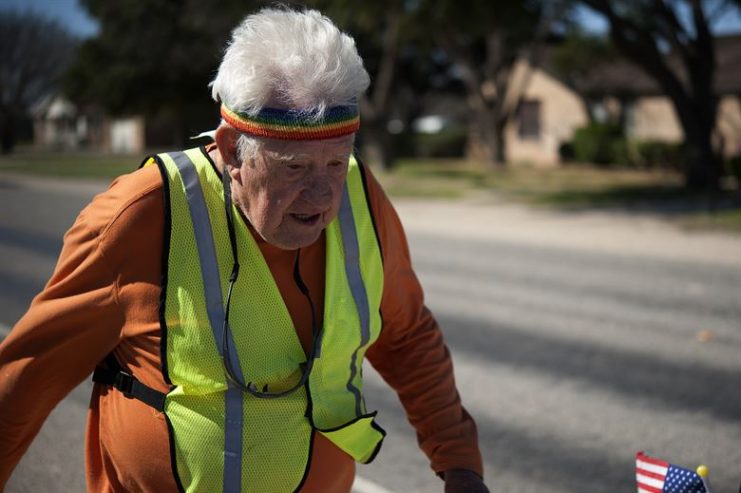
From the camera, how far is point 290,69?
1.87 metres

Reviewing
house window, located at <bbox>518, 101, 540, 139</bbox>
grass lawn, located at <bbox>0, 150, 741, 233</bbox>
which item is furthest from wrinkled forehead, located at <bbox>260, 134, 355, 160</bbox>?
house window, located at <bbox>518, 101, 540, 139</bbox>

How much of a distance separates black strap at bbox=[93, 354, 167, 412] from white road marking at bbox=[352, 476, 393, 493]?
239 centimetres

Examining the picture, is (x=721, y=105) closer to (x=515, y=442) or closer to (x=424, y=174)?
(x=424, y=174)

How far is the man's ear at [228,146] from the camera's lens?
1.97m

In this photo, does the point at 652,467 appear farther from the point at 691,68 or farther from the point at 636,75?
the point at 636,75

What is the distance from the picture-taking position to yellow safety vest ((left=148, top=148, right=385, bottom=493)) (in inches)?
76.6

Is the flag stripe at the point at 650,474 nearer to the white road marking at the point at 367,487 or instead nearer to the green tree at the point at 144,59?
the white road marking at the point at 367,487

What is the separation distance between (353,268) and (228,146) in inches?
16.1

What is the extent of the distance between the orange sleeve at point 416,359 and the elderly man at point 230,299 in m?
0.14

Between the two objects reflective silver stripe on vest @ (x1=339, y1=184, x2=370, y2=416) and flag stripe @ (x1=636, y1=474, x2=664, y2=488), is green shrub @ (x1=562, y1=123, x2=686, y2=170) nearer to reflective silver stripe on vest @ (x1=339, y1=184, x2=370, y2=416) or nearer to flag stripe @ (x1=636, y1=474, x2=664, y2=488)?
flag stripe @ (x1=636, y1=474, x2=664, y2=488)

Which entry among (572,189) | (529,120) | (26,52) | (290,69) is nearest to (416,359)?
(290,69)

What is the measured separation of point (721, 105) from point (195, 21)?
2119cm

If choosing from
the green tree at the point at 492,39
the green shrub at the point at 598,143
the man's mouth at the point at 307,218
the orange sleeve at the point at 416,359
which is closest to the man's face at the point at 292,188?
the man's mouth at the point at 307,218

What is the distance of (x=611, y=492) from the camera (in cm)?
437
